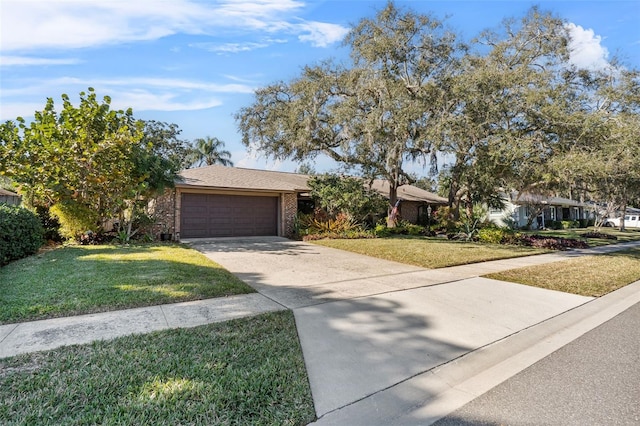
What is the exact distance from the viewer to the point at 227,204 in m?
16.3

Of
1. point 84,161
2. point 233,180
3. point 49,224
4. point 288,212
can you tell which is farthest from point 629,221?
point 49,224

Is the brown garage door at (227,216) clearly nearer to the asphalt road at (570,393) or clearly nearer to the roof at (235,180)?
the roof at (235,180)

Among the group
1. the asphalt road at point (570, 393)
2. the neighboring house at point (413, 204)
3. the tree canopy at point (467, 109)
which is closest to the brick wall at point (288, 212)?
the tree canopy at point (467, 109)

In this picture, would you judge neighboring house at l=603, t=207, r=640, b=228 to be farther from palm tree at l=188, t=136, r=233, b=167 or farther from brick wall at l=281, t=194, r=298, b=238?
palm tree at l=188, t=136, r=233, b=167

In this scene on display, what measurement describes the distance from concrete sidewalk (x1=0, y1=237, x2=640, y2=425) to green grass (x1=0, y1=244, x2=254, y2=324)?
0.38 meters

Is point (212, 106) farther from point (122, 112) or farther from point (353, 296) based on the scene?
point (353, 296)

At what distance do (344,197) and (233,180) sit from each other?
221 inches

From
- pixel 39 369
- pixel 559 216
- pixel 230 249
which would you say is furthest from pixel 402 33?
pixel 559 216

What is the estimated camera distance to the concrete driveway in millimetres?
3086

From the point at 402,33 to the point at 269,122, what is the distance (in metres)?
7.46

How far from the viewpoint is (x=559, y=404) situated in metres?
2.86

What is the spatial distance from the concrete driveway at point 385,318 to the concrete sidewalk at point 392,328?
16 millimetres

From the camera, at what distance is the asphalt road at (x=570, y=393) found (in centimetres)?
267

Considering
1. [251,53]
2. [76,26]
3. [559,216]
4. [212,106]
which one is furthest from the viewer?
[559,216]
